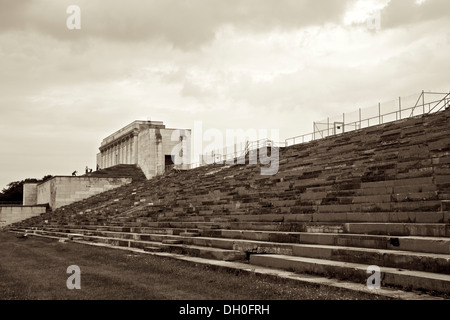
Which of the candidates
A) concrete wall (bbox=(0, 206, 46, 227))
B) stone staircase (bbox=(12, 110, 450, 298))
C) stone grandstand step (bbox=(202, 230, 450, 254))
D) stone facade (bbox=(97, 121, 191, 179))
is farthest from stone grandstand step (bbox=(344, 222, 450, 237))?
concrete wall (bbox=(0, 206, 46, 227))

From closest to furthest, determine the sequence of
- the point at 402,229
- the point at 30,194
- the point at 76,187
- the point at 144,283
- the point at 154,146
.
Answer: the point at 144,283 < the point at 402,229 < the point at 76,187 < the point at 154,146 < the point at 30,194

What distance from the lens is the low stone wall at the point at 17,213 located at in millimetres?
40562

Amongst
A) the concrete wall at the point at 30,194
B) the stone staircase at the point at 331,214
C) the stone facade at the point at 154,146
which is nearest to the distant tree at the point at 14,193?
the concrete wall at the point at 30,194

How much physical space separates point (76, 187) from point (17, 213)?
5690 mm

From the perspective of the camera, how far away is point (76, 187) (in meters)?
40.4

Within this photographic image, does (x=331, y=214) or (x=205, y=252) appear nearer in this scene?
(x=331, y=214)

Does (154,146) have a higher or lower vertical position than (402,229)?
higher

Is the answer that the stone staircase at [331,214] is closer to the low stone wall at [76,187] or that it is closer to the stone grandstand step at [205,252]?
the stone grandstand step at [205,252]

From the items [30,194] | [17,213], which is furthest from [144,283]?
[30,194]

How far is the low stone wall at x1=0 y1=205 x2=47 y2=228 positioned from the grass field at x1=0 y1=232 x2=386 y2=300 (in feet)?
101

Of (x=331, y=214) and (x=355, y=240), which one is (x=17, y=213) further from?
(x=355, y=240)

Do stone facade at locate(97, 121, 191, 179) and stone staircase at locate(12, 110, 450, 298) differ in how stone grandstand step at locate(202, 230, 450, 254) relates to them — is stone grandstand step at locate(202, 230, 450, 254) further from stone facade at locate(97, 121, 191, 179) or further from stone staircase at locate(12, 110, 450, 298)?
stone facade at locate(97, 121, 191, 179)

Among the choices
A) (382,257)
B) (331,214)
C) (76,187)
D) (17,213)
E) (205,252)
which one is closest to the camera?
(382,257)

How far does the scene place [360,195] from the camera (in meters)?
12.4
